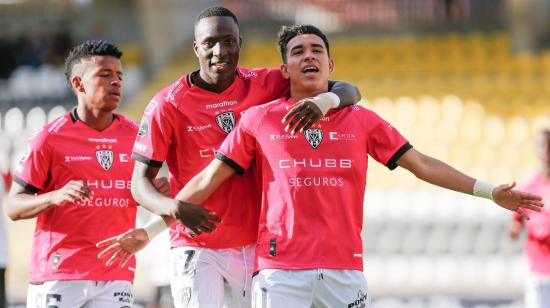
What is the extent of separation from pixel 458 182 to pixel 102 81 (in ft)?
7.95

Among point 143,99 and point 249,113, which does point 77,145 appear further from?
point 143,99

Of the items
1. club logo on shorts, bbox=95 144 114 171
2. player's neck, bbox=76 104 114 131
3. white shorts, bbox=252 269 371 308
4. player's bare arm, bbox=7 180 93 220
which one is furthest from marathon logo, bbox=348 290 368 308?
player's neck, bbox=76 104 114 131

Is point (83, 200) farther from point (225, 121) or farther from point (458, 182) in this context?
point (458, 182)

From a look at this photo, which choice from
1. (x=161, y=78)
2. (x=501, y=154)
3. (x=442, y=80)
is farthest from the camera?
(x=161, y=78)

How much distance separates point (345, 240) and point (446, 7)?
18.5 metres

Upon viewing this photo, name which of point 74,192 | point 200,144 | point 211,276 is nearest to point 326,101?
point 200,144

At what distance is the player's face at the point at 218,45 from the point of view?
20.2 ft

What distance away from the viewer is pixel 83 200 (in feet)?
22.0

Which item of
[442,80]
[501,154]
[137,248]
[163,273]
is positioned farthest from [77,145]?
[442,80]

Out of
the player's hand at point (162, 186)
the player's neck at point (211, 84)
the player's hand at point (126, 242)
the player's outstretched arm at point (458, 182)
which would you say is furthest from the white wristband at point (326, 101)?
the player's hand at point (126, 242)

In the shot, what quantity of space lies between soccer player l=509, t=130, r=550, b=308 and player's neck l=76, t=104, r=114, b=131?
3936mm

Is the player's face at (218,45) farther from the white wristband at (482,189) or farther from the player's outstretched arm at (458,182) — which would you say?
the white wristband at (482,189)

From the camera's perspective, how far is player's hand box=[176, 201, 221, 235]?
5.61 m

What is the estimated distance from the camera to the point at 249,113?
19.6ft
